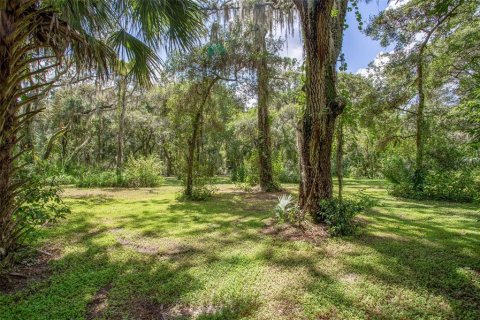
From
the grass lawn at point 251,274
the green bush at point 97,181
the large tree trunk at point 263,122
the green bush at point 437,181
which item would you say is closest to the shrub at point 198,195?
the large tree trunk at point 263,122


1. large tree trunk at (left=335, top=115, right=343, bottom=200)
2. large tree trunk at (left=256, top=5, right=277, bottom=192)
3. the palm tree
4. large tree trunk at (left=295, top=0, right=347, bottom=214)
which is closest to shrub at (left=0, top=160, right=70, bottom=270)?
the palm tree

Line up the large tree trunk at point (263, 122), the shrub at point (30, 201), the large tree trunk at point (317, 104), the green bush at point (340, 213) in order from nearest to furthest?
1. the shrub at point (30, 201)
2. the green bush at point (340, 213)
3. the large tree trunk at point (317, 104)
4. the large tree trunk at point (263, 122)

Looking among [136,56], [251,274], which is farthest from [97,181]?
[251,274]

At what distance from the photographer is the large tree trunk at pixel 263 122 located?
353 inches

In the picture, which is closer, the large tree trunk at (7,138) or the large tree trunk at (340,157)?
the large tree trunk at (7,138)

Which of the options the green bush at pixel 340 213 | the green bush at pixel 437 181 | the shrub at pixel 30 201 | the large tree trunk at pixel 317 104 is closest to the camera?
the shrub at pixel 30 201

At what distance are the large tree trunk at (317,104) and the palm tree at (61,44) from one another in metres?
1.83

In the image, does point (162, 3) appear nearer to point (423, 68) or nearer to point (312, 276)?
point (312, 276)

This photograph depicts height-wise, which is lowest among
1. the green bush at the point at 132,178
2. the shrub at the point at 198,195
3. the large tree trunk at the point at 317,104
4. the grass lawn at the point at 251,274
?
the grass lawn at the point at 251,274

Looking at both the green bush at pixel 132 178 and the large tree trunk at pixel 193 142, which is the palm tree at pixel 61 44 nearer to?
the large tree trunk at pixel 193 142

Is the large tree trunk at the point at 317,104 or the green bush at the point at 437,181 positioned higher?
the large tree trunk at the point at 317,104

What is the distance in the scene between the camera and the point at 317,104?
14.1 ft

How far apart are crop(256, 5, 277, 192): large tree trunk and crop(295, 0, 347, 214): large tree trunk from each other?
15.3ft

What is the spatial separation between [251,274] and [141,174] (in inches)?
408
